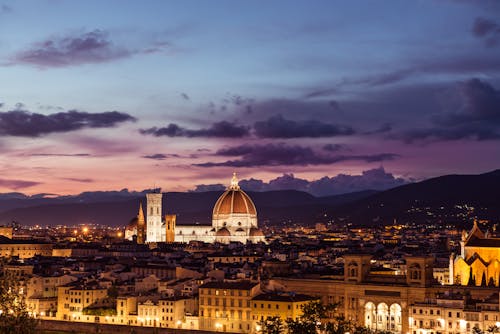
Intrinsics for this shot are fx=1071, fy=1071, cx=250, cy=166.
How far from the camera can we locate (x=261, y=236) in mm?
143250

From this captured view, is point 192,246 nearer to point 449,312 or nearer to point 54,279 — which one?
point 54,279

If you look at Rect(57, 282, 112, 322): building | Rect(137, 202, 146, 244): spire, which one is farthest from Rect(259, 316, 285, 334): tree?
Rect(137, 202, 146, 244): spire

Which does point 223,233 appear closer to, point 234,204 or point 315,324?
point 234,204

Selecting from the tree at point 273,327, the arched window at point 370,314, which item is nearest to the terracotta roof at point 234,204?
the arched window at point 370,314

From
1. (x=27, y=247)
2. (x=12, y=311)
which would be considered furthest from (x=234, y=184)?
(x=12, y=311)

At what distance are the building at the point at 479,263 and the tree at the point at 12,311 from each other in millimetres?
31885

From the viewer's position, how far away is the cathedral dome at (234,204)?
140375 millimetres

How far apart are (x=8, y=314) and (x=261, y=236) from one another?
11026 cm

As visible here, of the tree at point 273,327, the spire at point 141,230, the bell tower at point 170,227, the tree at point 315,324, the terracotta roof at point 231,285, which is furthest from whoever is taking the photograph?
the spire at point 141,230

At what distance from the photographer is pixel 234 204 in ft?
461

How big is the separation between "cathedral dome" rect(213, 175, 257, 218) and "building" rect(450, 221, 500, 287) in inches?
3086

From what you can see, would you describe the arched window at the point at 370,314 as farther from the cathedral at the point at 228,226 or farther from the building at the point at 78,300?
the cathedral at the point at 228,226

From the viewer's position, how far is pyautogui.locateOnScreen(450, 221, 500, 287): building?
5981 centimetres

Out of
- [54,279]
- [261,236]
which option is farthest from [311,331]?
[261,236]
